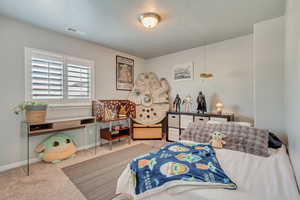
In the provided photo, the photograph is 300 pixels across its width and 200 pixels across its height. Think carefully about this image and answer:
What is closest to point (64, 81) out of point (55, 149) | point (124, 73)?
point (55, 149)

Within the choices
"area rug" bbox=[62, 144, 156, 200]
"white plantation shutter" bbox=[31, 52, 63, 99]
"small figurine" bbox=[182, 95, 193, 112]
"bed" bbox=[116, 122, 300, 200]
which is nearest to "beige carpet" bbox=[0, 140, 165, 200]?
"area rug" bbox=[62, 144, 156, 200]

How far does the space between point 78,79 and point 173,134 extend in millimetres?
2677

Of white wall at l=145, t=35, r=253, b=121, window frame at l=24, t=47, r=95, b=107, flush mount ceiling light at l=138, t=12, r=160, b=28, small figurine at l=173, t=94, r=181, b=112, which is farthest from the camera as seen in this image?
small figurine at l=173, t=94, r=181, b=112

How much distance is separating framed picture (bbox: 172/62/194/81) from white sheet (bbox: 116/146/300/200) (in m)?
2.59

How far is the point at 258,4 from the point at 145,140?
11.5ft

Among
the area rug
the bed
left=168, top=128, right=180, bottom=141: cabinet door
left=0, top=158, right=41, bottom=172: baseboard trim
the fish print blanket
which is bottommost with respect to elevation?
the area rug

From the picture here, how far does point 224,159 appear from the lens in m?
1.50

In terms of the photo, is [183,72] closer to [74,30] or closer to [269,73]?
[269,73]

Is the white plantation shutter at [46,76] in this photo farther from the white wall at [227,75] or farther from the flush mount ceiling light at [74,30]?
the white wall at [227,75]

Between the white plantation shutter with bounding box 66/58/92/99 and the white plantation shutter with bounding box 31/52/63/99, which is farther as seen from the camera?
the white plantation shutter with bounding box 66/58/92/99

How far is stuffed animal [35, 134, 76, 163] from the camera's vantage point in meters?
2.47

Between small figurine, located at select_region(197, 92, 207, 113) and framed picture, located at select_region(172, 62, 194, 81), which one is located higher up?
framed picture, located at select_region(172, 62, 194, 81)

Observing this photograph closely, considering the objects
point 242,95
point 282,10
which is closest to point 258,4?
point 282,10

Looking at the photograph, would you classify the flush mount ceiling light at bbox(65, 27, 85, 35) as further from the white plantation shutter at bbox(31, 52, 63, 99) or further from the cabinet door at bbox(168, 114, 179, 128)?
the cabinet door at bbox(168, 114, 179, 128)
